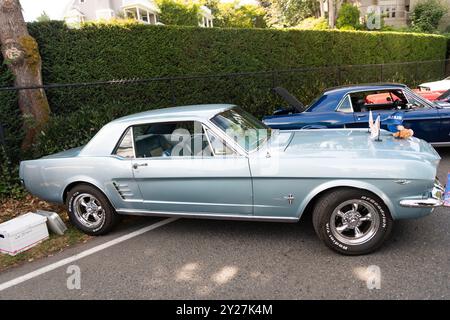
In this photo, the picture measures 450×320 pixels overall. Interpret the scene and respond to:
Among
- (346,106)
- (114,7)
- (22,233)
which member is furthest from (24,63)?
(114,7)

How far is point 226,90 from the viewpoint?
10.0 meters

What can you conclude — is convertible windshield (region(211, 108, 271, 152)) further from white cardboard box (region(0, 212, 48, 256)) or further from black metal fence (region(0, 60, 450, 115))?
black metal fence (region(0, 60, 450, 115))

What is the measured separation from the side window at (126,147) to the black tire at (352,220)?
84.4 inches

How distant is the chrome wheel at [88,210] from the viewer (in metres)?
4.31

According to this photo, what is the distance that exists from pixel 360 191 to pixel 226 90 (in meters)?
7.19

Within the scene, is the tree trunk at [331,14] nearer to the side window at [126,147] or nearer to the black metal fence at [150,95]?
the black metal fence at [150,95]

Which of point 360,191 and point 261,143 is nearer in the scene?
point 360,191

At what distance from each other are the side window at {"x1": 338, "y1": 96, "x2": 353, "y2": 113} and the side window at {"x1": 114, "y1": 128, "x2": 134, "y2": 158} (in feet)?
12.9

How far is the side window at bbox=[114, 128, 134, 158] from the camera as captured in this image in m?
4.13

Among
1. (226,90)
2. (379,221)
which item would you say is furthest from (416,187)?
(226,90)

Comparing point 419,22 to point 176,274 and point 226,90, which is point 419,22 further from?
point 176,274

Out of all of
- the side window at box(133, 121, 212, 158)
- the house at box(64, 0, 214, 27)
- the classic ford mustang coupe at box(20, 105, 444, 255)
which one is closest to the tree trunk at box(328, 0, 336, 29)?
the house at box(64, 0, 214, 27)

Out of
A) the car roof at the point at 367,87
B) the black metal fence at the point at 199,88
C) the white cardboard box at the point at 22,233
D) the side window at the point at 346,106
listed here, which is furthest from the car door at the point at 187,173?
the car roof at the point at 367,87

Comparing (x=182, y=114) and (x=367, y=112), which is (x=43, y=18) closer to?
(x=182, y=114)
